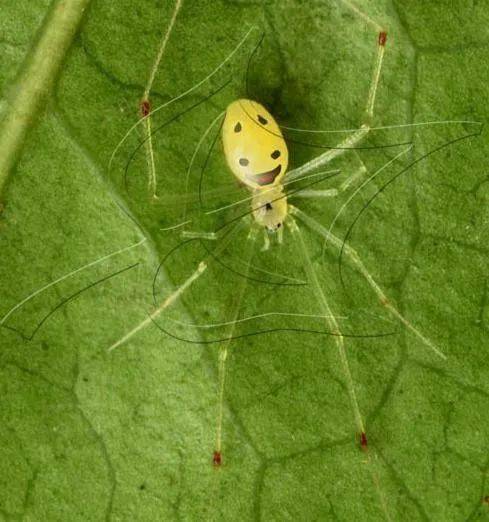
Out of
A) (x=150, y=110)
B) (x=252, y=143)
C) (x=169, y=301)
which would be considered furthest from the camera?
(x=169, y=301)

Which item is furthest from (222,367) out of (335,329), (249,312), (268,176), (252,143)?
(252,143)

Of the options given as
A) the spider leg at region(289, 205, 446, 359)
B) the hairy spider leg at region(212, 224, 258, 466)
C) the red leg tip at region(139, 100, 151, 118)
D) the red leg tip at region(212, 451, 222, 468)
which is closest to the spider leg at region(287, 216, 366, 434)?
the spider leg at region(289, 205, 446, 359)

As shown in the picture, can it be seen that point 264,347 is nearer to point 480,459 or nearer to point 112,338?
point 112,338

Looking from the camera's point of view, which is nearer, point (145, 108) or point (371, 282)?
point (145, 108)

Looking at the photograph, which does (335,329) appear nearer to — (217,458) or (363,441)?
(363,441)

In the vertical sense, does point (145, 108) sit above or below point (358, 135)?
above

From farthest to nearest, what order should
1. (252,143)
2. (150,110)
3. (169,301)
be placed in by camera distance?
(169,301)
(150,110)
(252,143)
